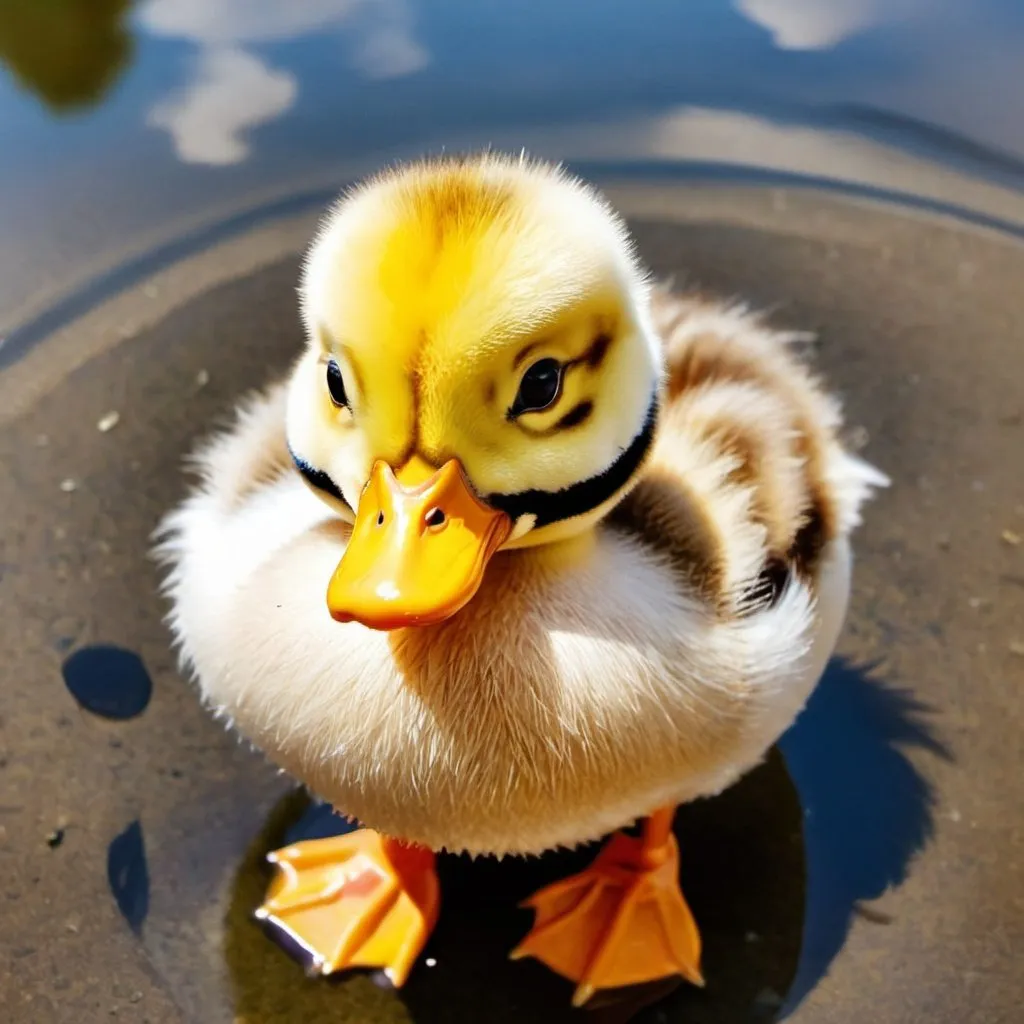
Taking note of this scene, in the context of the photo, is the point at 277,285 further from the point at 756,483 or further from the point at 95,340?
the point at 756,483

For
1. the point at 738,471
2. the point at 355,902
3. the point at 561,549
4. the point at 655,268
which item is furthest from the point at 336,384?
the point at 655,268

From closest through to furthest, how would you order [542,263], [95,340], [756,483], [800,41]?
[542,263] < [756,483] < [95,340] < [800,41]

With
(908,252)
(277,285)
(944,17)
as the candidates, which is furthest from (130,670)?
(944,17)

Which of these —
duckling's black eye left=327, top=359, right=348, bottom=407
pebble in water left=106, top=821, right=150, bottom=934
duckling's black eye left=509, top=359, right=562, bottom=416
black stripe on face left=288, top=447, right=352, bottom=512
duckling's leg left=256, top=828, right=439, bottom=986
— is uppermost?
duckling's black eye left=509, top=359, right=562, bottom=416

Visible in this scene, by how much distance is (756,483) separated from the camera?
0.92 metres

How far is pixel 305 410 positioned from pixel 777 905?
0.61m

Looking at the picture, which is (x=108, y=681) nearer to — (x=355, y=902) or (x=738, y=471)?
(x=355, y=902)

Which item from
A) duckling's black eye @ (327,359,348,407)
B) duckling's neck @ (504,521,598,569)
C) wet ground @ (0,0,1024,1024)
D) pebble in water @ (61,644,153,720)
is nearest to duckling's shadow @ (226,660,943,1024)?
wet ground @ (0,0,1024,1024)

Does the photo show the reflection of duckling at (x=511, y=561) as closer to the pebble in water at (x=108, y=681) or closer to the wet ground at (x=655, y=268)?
the wet ground at (x=655, y=268)

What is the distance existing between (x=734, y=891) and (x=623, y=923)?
0.35 ft

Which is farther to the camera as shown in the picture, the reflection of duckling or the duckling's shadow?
the duckling's shadow

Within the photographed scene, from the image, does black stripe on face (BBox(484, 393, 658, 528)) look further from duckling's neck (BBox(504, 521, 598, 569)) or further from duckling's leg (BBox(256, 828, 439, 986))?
duckling's leg (BBox(256, 828, 439, 986))

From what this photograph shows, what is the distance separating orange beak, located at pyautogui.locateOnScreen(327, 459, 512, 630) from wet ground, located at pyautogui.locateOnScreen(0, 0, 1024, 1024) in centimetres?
49

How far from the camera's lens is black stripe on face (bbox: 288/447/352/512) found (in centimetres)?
75
